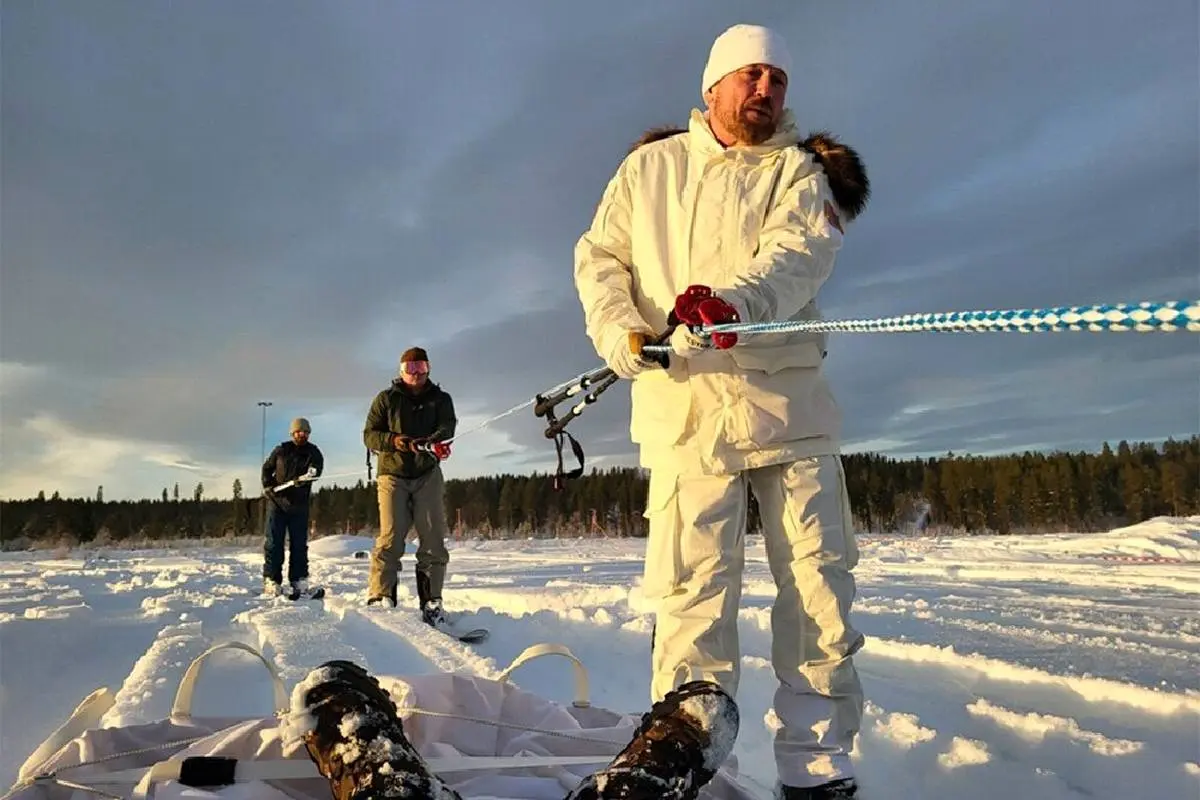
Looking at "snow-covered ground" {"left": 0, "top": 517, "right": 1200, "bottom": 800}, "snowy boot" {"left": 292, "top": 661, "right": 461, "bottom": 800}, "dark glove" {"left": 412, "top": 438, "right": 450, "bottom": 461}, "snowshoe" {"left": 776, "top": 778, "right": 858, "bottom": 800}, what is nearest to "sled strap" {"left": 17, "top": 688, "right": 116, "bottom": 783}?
"snow-covered ground" {"left": 0, "top": 517, "right": 1200, "bottom": 800}

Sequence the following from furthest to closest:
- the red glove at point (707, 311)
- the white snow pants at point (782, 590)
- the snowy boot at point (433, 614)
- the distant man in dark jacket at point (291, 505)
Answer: the distant man in dark jacket at point (291, 505), the snowy boot at point (433, 614), the white snow pants at point (782, 590), the red glove at point (707, 311)

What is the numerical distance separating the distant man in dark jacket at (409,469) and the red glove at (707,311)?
4.34m

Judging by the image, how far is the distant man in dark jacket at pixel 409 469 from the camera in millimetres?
6281

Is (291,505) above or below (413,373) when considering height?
below

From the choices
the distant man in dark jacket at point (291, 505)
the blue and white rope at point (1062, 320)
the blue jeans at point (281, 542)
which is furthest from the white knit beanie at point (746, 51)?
the blue jeans at point (281, 542)

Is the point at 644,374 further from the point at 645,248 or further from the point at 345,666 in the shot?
the point at 345,666

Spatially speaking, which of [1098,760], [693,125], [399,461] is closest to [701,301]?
[693,125]

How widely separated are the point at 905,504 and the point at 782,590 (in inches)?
2333

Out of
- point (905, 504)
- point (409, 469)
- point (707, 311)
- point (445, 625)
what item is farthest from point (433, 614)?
point (905, 504)

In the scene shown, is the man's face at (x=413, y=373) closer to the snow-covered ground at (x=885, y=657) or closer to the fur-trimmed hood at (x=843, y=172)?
the snow-covered ground at (x=885, y=657)

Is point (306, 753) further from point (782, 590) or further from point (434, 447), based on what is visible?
point (434, 447)

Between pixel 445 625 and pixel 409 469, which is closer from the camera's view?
pixel 445 625

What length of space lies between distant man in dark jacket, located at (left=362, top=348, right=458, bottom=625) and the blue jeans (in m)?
2.24

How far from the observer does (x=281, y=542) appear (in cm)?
865
